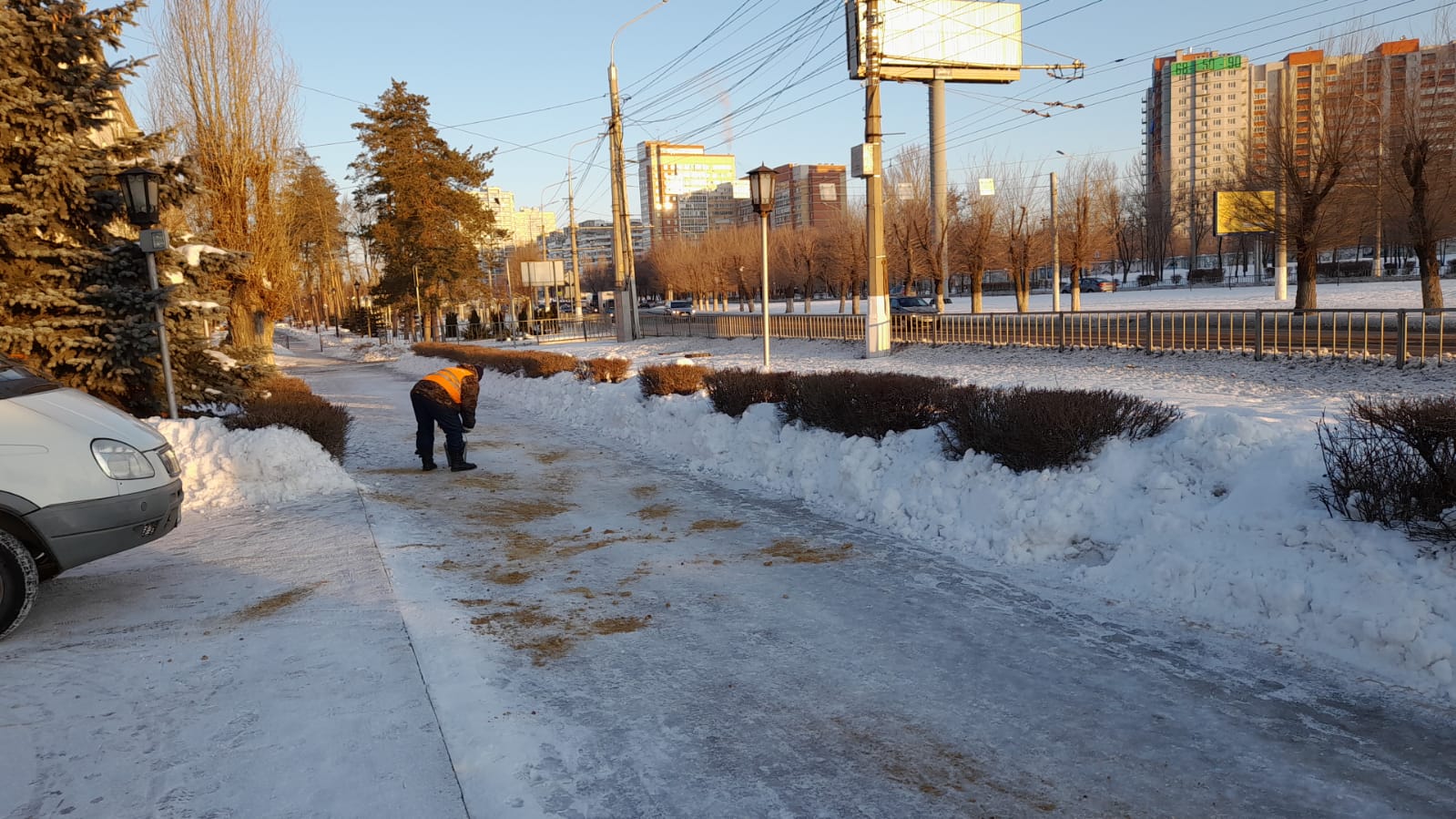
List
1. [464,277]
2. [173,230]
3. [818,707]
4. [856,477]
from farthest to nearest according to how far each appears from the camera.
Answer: [464,277], [173,230], [856,477], [818,707]

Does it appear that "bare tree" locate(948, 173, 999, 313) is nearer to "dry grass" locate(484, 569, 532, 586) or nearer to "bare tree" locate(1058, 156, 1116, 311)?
"bare tree" locate(1058, 156, 1116, 311)

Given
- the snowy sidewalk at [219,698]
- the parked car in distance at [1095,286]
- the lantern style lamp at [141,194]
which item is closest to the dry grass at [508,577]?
the snowy sidewalk at [219,698]

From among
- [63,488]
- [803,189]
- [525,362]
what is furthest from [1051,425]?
[803,189]

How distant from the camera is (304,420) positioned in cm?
1038

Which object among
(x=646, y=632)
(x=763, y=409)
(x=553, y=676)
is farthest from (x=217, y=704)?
(x=763, y=409)

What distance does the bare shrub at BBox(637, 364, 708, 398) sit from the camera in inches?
527

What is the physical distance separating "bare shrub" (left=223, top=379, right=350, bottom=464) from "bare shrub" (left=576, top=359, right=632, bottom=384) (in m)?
6.22

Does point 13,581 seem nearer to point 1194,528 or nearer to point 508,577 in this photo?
point 508,577

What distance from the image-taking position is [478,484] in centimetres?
989

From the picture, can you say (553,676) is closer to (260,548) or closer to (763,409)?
(260,548)

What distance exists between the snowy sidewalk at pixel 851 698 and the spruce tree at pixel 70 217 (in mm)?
7464

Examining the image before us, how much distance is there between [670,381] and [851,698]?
9.44 metres

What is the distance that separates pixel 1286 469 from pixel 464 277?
46989 mm

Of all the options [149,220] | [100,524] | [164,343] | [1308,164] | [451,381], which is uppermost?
[1308,164]
